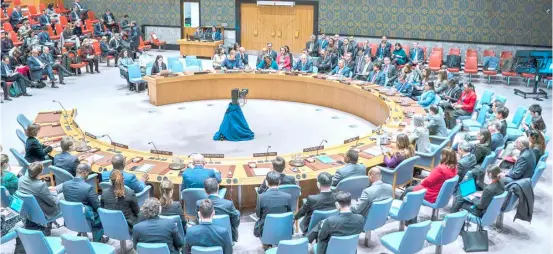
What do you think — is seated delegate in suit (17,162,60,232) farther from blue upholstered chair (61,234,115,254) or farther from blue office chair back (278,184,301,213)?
blue office chair back (278,184,301,213)

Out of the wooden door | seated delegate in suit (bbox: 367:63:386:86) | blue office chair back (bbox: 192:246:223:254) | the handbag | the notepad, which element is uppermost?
the wooden door

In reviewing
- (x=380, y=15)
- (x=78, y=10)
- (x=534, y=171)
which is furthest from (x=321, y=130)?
(x=78, y=10)

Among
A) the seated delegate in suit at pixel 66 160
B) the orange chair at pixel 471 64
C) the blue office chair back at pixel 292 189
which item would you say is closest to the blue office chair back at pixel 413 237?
the blue office chair back at pixel 292 189

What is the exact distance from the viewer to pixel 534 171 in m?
9.02

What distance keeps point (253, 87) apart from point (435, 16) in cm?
800

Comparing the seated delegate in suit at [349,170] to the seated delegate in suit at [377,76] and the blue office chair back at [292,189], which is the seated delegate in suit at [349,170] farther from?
the seated delegate in suit at [377,76]

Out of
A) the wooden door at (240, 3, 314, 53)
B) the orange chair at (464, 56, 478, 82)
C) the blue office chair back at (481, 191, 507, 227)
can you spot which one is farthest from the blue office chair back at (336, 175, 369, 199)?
the wooden door at (240, 3, 314, 53)

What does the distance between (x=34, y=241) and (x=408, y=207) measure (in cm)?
466

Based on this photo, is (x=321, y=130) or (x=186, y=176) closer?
(x=186, y=176)

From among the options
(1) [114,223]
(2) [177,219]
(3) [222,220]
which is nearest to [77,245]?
(1) [114,223]

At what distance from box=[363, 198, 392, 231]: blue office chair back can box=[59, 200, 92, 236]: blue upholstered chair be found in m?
3.57

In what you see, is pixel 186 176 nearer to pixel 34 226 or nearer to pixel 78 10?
pixel 34 226

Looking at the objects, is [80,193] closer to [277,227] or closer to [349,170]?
[277,227]

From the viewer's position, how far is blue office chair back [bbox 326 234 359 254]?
6.35 m
